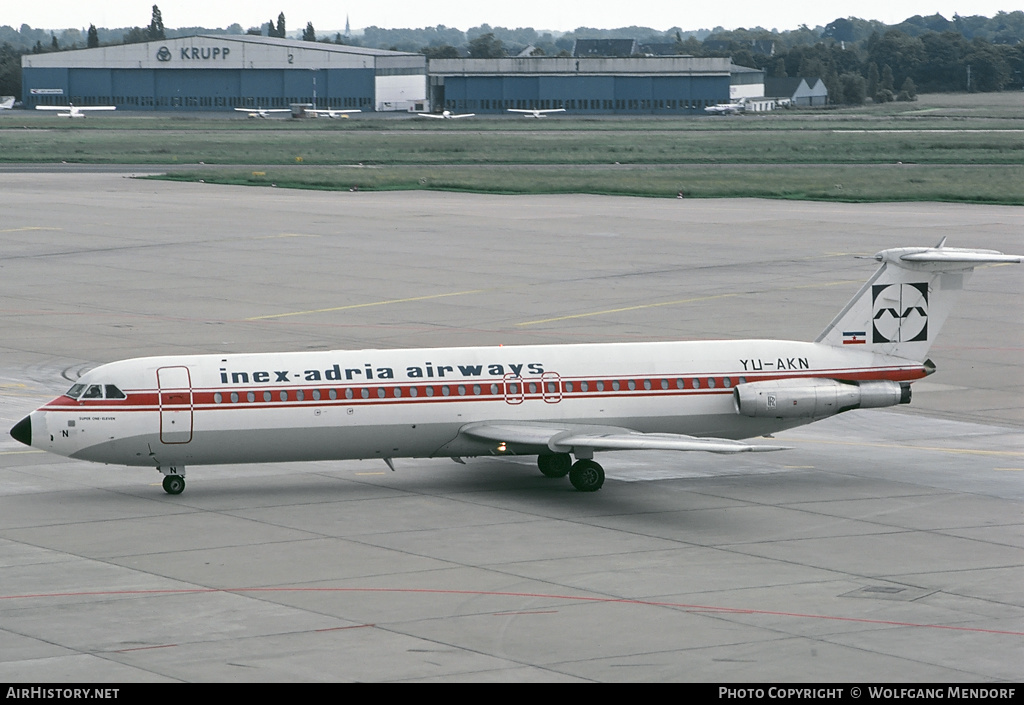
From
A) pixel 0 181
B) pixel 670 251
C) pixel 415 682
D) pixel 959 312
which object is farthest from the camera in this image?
pixel 0 181

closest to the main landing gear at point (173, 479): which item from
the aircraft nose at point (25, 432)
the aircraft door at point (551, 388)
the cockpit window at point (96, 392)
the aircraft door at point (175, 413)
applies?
the aircraft door at point (175, 413)

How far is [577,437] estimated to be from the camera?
32.1 metres

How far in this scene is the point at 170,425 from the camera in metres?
31.8

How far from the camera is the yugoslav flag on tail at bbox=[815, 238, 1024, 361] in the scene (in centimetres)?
3503

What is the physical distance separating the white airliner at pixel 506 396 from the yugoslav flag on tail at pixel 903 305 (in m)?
0.03

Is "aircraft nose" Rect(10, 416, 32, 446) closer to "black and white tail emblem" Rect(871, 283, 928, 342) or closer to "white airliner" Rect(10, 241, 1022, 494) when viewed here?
"white airliner" Rect(10, 241, 1022, 494)

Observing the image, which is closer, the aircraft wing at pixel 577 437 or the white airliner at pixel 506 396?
the aircraft wing at pixel 577 437

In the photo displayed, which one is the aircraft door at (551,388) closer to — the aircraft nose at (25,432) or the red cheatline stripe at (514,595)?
the red cheatline stripe at (514,595)

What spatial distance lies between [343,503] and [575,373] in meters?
5.89

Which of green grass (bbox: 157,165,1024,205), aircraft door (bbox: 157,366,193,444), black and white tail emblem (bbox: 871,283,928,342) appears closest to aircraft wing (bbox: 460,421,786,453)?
black and white tail emblem (bbox: 871,283,928,342)

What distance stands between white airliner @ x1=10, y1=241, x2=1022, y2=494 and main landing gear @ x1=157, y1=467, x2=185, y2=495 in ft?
0.10

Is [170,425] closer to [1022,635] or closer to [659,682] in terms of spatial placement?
[659,682]

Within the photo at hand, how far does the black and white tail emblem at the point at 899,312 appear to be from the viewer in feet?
115

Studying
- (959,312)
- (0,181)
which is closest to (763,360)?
(959,312)
